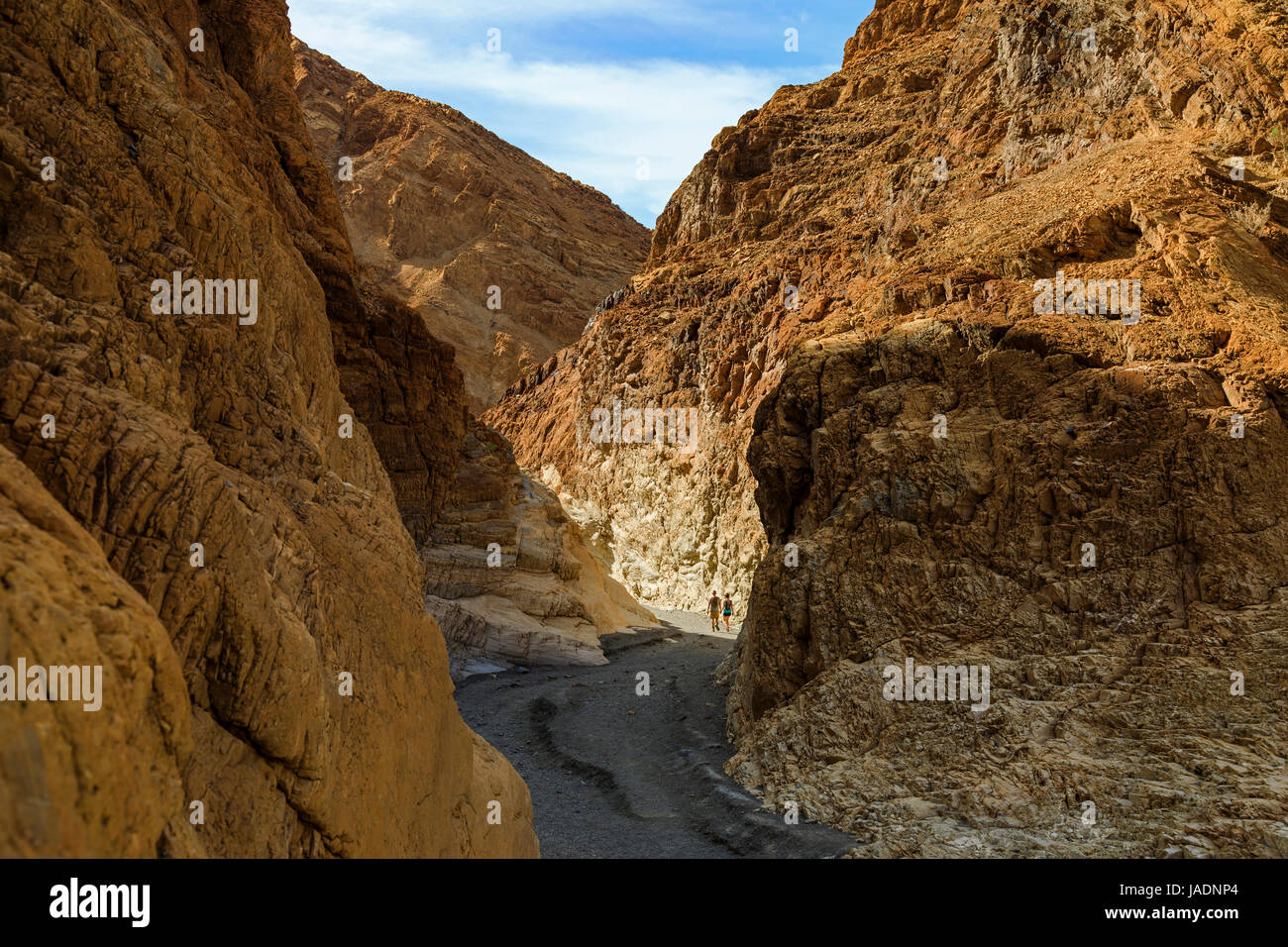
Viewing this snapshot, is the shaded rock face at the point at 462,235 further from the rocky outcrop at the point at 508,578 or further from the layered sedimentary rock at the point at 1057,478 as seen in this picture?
the layered sedimentary rock at the point at 1057,478

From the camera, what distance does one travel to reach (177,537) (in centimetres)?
450

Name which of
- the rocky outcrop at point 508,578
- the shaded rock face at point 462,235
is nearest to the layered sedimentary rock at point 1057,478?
the rocky outcrop at point 508,578

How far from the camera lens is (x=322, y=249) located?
58.0 ft

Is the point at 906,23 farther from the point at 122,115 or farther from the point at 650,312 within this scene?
the point at 122,115

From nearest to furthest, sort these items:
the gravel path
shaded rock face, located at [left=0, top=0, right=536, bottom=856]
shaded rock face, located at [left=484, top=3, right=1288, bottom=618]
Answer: shaded rock face, located at [left=0, top=0, right=536, bottom=856] < the gravel path < shaded rock face, located at [left=484, top=3, right=1288, bottom=618]

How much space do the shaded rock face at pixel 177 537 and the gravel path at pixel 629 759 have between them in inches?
143

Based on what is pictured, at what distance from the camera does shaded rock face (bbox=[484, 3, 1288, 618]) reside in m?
16.1

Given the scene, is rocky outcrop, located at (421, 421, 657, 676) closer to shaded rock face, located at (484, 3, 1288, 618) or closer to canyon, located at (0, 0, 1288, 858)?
canyon, located at (0, 0, 1288, 858)

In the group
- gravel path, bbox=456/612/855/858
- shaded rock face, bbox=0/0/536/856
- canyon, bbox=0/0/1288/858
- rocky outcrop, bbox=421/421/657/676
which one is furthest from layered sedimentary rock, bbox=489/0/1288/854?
rocky outcrop, bbox=421/421/657/676

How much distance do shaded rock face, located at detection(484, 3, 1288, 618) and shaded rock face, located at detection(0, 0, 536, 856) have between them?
1176 centimetres

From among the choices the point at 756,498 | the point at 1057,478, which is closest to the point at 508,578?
the point at 756,498

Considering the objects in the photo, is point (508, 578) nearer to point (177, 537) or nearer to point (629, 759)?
point (629, 759)

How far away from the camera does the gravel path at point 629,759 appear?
38.9 ft

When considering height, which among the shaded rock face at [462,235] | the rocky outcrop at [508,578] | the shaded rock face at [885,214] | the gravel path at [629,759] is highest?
the shaded rock face at [462,235]
